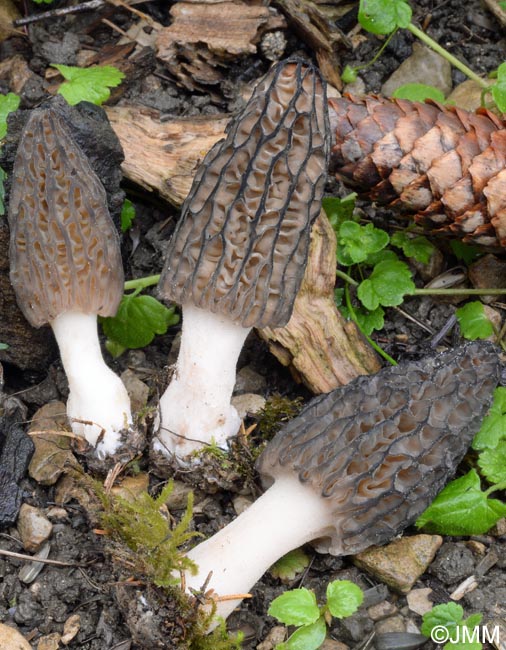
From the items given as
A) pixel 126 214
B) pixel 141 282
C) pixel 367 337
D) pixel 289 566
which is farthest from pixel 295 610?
pixel 126 214

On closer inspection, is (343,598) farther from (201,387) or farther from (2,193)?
(2,193)

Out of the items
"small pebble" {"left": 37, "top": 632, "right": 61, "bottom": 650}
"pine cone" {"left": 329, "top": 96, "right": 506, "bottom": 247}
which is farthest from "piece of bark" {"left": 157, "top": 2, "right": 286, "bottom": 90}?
"small pebble" {"left": 37, "top": 632, "right": 61, "bottom": 650}

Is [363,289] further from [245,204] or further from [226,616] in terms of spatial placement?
[226,616]

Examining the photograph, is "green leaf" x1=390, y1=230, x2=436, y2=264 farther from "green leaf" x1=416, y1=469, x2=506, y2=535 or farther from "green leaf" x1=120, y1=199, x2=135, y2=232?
"green leaf" x1=120, y1=199, x2=135, y2=232

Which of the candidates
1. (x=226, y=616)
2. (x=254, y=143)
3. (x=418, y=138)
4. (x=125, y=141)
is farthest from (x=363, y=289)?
(x=226, y=616)

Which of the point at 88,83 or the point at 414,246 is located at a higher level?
the point at 88,83

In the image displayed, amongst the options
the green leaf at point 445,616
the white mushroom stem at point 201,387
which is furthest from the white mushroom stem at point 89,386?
the green leaf at point 445,616
